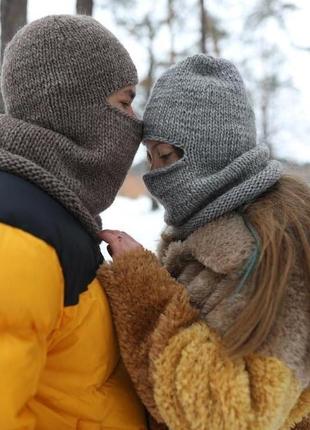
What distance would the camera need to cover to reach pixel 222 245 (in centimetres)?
148

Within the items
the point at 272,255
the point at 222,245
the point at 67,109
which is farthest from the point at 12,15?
the point at 272,255

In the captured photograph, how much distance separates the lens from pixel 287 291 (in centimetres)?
141

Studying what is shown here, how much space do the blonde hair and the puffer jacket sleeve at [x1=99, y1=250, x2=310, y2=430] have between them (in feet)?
0.21

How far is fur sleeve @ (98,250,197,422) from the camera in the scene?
141 centimetres

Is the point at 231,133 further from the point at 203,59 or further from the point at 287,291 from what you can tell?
the point at 287,291

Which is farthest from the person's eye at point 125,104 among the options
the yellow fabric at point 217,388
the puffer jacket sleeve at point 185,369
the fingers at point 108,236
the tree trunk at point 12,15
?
the tree trunk at point 12,15

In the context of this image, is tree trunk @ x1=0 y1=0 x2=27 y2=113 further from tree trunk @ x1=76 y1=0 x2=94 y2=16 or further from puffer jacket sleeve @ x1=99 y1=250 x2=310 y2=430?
puffer jacket sleeve @ x1=99 y1=250 x2=310 y2=430

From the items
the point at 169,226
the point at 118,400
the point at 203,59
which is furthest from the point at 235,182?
the point at 118,400

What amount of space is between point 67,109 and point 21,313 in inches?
22.5

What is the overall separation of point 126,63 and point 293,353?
0.91 meters

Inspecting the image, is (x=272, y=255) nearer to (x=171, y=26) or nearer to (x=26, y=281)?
(x=26, y=281)

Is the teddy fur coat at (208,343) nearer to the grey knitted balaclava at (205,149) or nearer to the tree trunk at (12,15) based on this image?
the grey knitted balaclava at (205,149)

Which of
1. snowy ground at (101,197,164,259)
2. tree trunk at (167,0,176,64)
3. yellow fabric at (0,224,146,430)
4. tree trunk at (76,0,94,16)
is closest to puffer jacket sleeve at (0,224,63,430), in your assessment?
yellow fabric at (0,224,146,430)

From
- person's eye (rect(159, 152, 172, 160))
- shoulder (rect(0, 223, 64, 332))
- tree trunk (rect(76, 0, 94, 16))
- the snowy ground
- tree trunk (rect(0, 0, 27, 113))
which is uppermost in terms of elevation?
person's eye (rect(159, 152, 172, 160))
